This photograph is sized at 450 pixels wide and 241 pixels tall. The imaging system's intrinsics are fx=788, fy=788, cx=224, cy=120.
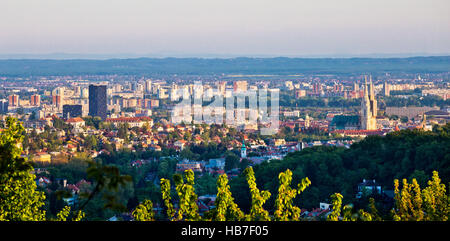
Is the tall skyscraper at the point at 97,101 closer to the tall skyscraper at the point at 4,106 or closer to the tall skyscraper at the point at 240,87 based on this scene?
the tall skyscraper at the point at 4,106

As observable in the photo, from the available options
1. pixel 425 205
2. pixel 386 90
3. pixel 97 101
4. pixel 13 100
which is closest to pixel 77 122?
pixel 97 101

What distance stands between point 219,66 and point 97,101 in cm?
3014

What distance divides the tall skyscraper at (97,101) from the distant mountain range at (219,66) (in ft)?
45.5

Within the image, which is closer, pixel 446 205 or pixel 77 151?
pixel 446 205

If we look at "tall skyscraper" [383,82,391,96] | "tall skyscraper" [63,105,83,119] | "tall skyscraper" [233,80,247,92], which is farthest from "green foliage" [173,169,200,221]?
"tall skyscraper" [383,82,391,96]

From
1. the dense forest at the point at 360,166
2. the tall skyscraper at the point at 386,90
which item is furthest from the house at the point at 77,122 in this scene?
the tall skyscraper at the point at 386,90

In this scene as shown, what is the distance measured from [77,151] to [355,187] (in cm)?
1584

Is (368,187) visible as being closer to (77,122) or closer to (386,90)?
(77,122)

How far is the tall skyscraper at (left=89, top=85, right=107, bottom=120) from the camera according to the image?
5066cm

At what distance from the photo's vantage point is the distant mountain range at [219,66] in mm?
69175
